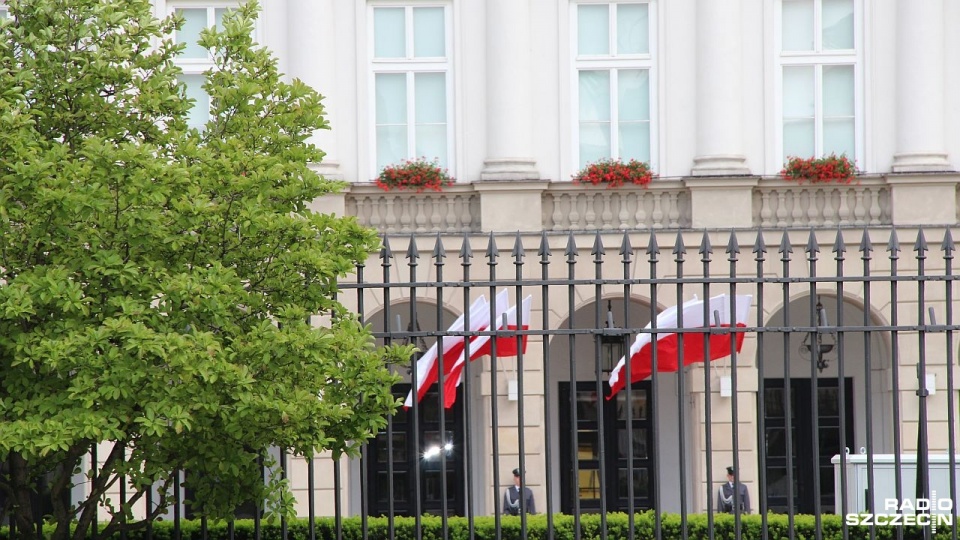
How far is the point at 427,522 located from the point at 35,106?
5.34 m

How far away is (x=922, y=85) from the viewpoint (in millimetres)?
20094

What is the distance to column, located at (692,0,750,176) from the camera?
2014 centimetres

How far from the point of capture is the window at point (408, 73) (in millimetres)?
20625

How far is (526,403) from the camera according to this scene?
20.1 meters

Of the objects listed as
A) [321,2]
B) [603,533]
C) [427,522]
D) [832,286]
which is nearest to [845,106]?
[832,286]

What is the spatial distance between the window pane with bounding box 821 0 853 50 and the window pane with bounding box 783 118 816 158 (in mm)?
1189

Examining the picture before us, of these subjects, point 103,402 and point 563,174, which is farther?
point 563,174

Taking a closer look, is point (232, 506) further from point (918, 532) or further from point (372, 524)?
point (918, 532)

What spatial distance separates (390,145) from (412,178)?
3.21 ft

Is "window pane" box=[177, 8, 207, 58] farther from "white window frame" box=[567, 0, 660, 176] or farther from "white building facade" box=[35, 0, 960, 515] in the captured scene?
"white window frame" box=[567, 0, 660, 176]

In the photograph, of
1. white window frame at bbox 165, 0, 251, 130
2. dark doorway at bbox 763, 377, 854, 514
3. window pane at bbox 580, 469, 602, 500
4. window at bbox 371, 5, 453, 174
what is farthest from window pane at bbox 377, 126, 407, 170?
dark doorway at bbox 763, 377, 854, 514

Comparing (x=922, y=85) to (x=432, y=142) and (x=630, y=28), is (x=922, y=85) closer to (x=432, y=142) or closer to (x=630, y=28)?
(x=630, y=28)

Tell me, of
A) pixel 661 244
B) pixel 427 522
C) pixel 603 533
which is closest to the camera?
pixel 603 533

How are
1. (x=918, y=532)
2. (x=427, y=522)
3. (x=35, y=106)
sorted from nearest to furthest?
1. (x=35, y=106)
2. (x=918, y=532)
3. (x=427, y=522)
